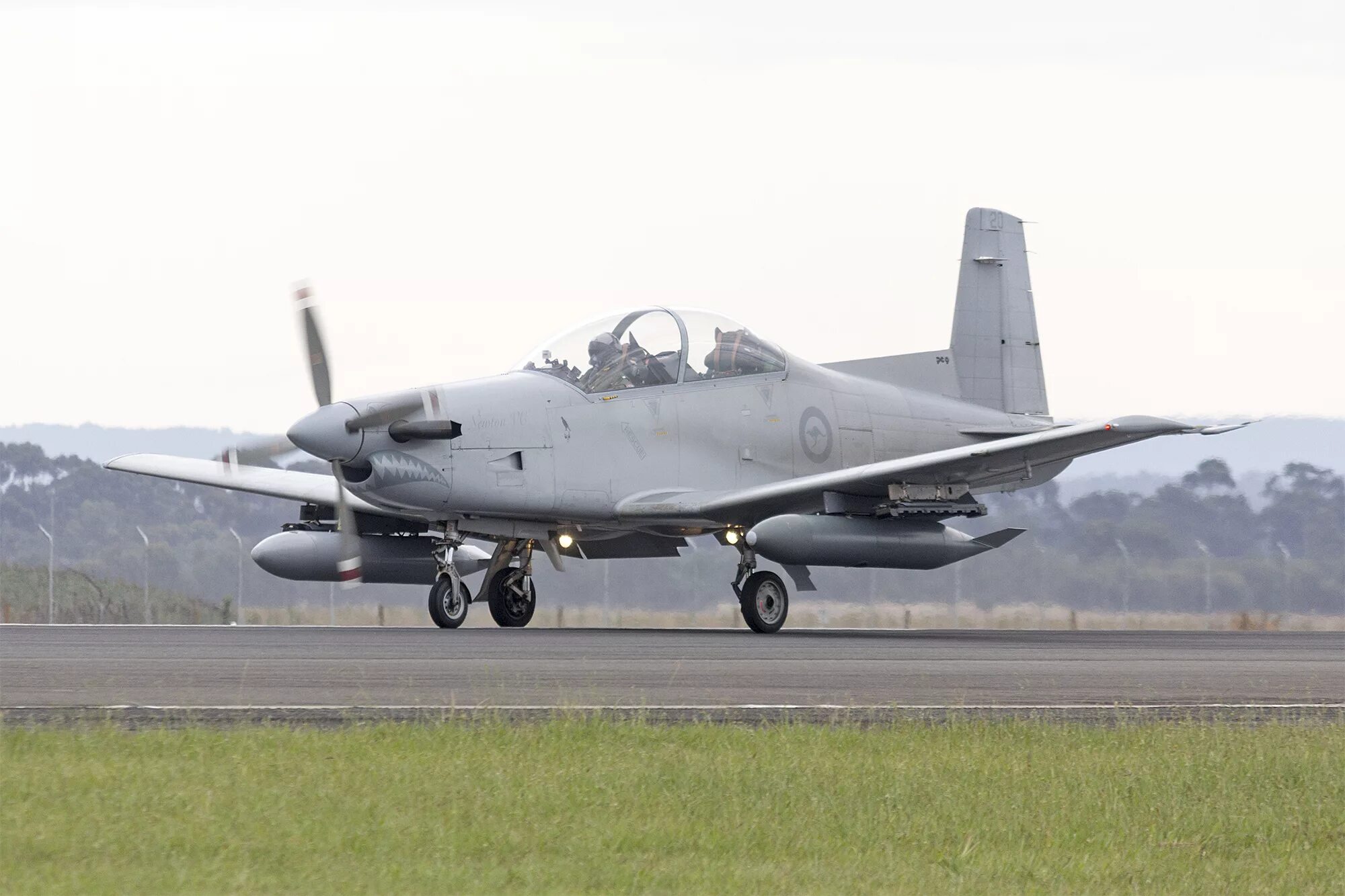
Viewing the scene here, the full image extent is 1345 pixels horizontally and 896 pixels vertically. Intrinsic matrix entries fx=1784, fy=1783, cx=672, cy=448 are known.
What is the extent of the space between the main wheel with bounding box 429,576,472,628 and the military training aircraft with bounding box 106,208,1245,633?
30 mm

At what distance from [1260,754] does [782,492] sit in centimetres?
1263

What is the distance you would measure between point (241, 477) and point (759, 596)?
8115 mm

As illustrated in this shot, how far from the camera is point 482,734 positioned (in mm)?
8734

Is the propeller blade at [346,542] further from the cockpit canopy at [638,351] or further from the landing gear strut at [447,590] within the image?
the cockpit canopy at [638,351]

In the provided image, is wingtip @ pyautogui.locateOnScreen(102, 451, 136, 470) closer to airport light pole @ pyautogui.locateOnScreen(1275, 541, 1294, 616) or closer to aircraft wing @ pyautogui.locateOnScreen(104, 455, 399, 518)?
aircraft wing @ pyautogui.locateOnScreen(104, 455, 399, 518)

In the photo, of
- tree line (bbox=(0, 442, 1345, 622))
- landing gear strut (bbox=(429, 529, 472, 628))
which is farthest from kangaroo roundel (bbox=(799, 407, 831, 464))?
landing gear strut (bbox=(429, 529, 472, 628))

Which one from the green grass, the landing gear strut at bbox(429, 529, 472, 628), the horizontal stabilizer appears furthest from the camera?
the horizontal stabilizer

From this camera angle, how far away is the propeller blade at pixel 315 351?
1891 cm

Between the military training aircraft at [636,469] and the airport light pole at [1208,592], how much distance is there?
7064mm

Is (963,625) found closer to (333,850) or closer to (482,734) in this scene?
(482,734)

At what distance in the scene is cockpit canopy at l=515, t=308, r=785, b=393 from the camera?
21.1 meters

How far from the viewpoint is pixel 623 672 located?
13.5 meters

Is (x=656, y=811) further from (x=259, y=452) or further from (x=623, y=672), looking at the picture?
(x=259, y=452)

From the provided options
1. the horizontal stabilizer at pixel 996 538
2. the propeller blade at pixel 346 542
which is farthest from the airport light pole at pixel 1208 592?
the propeller blade at pixel 346 542
